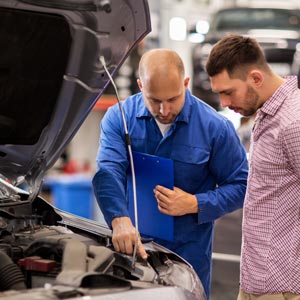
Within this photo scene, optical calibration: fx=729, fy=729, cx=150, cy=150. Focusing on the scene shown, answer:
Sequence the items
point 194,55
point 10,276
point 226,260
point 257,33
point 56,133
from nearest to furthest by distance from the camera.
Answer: point 10,276 < point 56,133 < point 226,260 < point 194,55 < point 257,33

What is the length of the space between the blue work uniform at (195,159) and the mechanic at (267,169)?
1.21 feet

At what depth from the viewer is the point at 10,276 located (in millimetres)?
2408

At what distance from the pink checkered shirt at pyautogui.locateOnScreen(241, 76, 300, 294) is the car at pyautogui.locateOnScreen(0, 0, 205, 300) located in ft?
0.86

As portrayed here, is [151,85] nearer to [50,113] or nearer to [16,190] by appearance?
[50,113]

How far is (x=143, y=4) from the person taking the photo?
9.23 ft

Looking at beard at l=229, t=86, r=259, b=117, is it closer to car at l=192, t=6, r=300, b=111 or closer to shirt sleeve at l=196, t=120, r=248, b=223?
shirt sleeve at l=196, t=120, r=248, b=223

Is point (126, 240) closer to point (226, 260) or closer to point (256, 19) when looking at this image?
point (226, 260)

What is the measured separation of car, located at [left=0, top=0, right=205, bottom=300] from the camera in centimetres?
246

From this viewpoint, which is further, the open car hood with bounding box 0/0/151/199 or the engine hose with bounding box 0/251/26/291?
the open car hood with bounding box 0/0/151/199

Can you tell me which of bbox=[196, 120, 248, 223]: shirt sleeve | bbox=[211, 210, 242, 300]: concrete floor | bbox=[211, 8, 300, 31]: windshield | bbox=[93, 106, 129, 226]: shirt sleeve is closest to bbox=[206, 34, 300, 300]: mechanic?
bbox=[196, 120, 248, 223]: shirt sleeve

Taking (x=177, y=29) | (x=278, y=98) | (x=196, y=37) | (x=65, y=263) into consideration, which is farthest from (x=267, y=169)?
(x=177, y=29)

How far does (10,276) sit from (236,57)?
1.20 m

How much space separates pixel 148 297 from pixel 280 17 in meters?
8.75

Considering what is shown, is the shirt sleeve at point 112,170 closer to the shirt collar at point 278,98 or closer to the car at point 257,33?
the shirt collar at point 278,98
